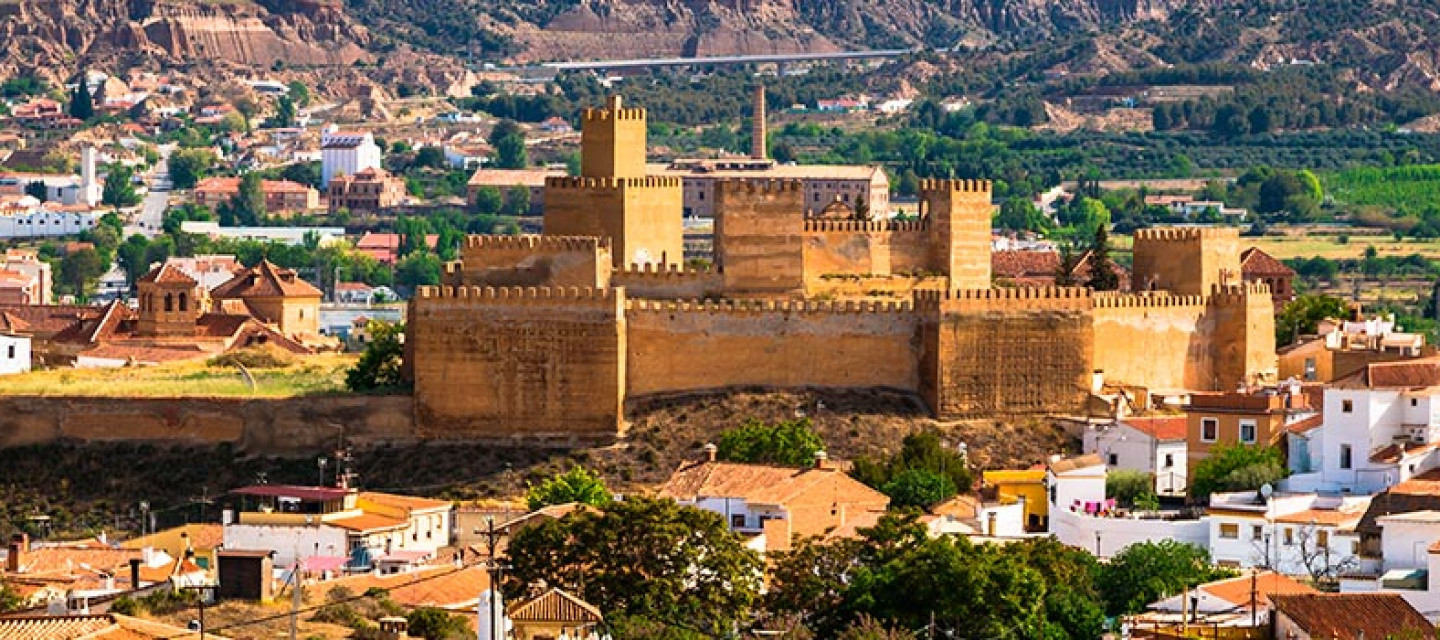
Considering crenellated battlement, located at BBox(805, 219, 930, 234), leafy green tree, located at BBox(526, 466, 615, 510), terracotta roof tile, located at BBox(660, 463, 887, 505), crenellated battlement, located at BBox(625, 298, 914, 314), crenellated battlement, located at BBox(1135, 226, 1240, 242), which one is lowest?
leafy green tree, located at BBox(526, 466, 615, 510)

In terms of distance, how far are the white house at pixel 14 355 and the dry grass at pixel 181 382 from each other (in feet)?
4.30

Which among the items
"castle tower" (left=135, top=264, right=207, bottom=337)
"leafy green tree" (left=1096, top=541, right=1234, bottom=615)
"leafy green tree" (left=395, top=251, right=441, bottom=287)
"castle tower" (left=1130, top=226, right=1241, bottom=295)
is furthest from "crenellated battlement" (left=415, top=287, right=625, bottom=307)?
"leafy green tree" (left=395, top=251, right=441, bottom=287)

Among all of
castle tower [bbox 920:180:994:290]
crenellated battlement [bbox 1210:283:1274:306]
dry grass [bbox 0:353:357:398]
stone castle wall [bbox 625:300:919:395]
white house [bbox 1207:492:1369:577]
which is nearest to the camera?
white house [bbox 1207:492:1369:577]

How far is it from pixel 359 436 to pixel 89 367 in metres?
11.8

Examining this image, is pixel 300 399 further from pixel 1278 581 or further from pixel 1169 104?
pixel 1169 104

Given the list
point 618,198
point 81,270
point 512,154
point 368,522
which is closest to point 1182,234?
point 618,198

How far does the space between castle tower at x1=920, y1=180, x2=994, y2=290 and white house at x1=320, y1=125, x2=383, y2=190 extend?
346 ft

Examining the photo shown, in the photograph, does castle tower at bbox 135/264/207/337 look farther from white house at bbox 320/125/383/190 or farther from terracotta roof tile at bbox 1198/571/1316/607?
white house at bbox 320/125/383/190

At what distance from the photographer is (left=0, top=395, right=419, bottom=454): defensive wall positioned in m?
60.9

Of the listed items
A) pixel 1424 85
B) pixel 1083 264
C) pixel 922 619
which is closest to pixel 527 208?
pixel 1424 85

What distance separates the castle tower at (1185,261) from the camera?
213 feet

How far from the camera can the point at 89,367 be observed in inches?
2815

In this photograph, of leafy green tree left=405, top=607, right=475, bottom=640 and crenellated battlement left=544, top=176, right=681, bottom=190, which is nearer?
leafy green tree left=405, top=607, right=475, bottom=640

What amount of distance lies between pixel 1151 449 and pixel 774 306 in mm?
7099
